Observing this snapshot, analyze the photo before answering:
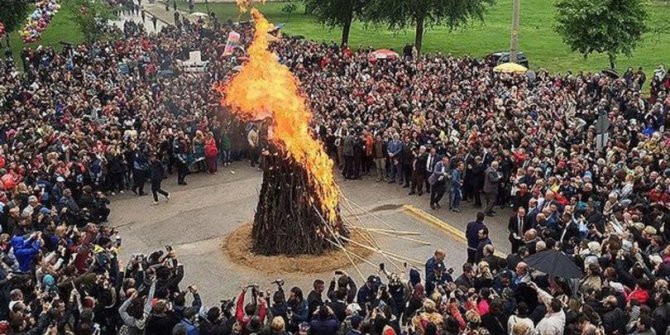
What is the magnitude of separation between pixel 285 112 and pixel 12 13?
96.0 feet

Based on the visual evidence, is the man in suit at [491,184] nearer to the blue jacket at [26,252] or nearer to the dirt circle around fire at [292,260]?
the dirt circle around fire at [292,260]

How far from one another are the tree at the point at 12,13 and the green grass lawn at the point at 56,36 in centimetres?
118

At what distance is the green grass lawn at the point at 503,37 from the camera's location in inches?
1517

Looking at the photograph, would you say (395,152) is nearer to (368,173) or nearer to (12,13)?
(368,173)

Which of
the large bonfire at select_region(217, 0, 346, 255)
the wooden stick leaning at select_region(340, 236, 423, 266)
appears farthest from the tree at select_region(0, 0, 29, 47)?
the wooden stick leaning at select_region(340, 236, 423, 266)

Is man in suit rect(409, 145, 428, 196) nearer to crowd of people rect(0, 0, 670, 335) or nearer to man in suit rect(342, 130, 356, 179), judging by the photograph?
crowd of people rect(0, 0, 670, 335)

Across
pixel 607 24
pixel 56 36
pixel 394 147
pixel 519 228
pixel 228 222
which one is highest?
pixel 607 24

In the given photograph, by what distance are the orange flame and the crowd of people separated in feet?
8.00

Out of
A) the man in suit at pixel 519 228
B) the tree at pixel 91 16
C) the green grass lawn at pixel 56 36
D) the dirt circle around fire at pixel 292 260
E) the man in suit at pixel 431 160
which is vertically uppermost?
the tree at pixel 91 16

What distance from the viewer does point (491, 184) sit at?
18484 millimetres

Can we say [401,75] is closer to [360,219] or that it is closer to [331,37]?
[360,219]

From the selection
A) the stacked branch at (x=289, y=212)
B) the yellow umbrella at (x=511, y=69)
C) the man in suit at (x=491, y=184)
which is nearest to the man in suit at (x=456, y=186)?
the man in suit at (x=491, y=184)

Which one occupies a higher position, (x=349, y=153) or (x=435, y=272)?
(x=349, y=153)

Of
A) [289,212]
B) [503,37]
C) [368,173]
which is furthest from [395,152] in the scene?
[503,37]
